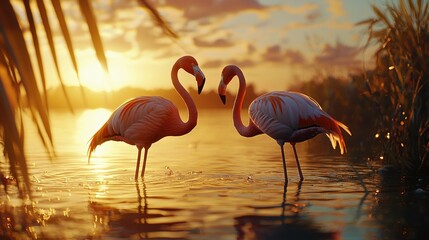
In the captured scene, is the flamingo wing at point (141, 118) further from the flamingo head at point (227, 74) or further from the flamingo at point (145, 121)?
the flamingo head at point (227, 74)

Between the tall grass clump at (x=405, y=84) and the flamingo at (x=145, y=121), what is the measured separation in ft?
8.36

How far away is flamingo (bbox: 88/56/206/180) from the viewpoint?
27.7 ft

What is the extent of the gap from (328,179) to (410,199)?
1.94m

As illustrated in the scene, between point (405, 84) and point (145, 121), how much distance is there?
3.38 meters

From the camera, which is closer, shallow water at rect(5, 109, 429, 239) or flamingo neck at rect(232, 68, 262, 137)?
shallow water at rect(5, 109, 429, 239)

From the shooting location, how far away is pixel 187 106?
9.09m

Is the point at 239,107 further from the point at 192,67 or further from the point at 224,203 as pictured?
the point at 224,203

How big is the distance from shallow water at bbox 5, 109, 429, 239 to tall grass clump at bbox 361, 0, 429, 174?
1.65 feet

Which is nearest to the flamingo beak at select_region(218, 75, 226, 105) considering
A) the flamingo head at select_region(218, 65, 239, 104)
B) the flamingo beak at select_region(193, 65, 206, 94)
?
the flamingo head at select_region(218, 65, 239, 104)

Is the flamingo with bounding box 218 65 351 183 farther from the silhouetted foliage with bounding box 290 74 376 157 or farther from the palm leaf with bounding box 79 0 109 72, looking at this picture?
the silhouetted foliage with bounding box 290 74 376 157

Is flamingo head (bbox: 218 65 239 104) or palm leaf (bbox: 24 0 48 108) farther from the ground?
palm leaf (bbox: 24 0 48 108)

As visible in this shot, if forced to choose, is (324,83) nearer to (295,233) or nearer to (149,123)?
(149,123)

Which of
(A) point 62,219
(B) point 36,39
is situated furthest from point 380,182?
(B) point 36,39

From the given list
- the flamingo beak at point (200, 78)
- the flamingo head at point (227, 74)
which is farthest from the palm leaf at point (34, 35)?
the flamingo head at point (227, 74)
